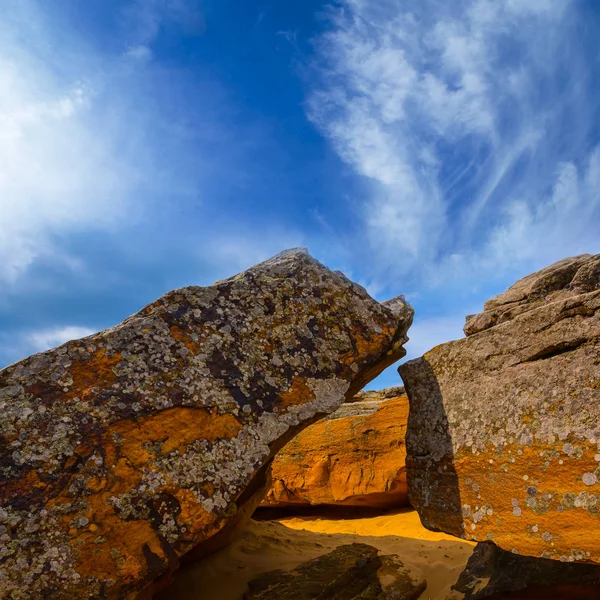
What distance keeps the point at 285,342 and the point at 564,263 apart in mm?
4118

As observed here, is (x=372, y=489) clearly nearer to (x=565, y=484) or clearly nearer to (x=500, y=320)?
(x=500, y=320)

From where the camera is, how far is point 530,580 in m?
5.05

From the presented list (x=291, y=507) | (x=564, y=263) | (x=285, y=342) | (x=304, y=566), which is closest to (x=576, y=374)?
(x=285, y=342)

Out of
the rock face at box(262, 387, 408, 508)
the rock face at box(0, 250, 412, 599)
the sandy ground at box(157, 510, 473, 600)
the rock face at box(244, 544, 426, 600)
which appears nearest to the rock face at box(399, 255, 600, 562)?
the rock face at box(0, 250, 412, 599)

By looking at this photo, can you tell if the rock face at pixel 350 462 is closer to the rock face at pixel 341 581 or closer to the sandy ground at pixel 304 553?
the sandy ground at pixel 304 553

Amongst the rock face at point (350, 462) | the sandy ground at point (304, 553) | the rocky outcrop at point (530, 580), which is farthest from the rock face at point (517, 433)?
the rock face at point (350, 462)

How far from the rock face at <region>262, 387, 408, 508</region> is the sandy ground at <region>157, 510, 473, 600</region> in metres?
0.65

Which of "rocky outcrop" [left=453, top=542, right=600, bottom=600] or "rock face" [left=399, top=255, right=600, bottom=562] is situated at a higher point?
"rock face" [left=399, top=255, right=600, bottom=562]

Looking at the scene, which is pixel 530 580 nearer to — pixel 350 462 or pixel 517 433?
pixel 517 433

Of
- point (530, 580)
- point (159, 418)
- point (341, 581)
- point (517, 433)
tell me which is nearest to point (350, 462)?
point (341, 581)

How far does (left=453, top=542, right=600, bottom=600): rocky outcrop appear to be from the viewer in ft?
16.0

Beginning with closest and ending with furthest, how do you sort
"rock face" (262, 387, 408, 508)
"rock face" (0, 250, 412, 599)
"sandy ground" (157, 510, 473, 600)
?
"rock face" (0, 250, 412, 599) → "sandy ground" (157, 510, 473, 600) → "rock face" (262, 387, 408, 508)

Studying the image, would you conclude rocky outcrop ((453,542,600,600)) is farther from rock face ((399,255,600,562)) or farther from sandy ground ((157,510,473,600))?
rock face ((399,255,600,562))

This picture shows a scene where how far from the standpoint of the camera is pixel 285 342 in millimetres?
4809
